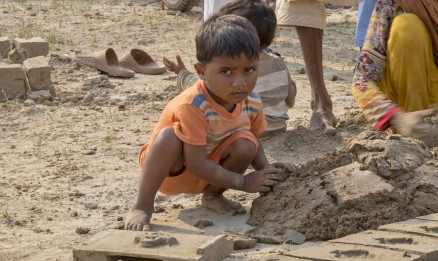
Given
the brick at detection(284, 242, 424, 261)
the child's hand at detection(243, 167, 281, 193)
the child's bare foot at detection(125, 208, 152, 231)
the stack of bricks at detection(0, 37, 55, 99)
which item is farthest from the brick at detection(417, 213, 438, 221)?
the stack of bricks at detection(0, 37, 55, 99)

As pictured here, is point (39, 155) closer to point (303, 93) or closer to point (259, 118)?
point (259, 118)

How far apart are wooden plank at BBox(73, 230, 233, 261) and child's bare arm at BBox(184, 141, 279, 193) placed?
528 mm

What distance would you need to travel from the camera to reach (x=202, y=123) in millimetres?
4469

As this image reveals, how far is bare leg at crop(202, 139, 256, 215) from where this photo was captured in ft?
15.2

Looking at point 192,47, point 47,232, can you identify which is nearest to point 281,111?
point 47,232

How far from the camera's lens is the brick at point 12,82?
715cm

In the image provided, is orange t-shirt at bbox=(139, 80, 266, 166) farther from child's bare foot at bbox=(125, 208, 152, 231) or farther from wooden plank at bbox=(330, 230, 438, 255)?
wooden plank at bbox=(330, 230, 438, 255)

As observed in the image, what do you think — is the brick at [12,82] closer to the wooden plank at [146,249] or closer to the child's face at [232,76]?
the child's face at [232,76]

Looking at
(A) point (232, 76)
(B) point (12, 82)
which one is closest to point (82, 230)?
(A) point (232, 76)

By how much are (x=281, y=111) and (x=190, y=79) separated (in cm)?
66

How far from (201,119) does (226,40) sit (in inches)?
14.2

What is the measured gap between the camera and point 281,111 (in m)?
6.11

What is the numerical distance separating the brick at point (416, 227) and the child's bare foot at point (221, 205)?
817 millimetres

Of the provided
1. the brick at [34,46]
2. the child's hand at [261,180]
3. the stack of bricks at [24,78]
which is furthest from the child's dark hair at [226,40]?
the brick at [34,46]
